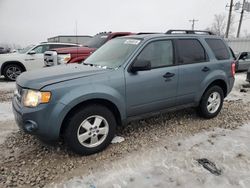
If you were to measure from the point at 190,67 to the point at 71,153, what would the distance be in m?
2.61

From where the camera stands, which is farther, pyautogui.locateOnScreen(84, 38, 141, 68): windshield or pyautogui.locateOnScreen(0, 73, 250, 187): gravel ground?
pyautogui.locateOnScreen(84, 38, 141, 68): windshield

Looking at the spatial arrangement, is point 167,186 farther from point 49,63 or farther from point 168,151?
point 49,63

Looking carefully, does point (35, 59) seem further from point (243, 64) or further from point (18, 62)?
point (243, 64)

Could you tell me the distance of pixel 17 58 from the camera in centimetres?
986

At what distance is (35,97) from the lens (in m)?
3.04

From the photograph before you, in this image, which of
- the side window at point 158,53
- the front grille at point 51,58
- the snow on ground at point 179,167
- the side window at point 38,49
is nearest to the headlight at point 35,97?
the snow on ground at point 179,167

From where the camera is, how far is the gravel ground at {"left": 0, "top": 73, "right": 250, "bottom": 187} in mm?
2994

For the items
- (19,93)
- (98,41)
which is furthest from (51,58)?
(19,93)

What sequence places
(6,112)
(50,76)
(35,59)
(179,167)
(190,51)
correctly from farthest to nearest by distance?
1. (35,59)
2. (6,112)
3. (190,51)
4. (50,76)
5. (179,167)

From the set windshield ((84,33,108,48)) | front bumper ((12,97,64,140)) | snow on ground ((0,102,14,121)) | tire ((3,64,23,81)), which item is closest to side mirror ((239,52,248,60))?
windshield ((84,33,108,48))

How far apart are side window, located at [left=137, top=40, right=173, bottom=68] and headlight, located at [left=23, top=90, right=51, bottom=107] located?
160cm

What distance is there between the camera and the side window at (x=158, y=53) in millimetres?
3905

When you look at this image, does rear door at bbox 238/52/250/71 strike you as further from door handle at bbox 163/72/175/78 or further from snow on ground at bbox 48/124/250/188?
door handle at bbox 163/72/175/78

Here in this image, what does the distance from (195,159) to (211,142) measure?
0.73m
